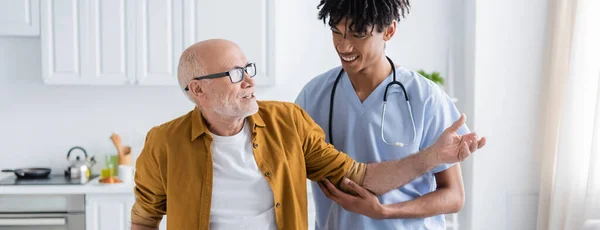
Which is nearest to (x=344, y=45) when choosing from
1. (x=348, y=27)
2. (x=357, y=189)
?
(x=348, y=27)

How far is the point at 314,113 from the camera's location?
1892mm

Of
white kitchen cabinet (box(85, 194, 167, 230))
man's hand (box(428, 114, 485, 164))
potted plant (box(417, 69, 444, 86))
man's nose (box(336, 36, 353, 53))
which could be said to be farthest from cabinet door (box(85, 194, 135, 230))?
man's hand (box(428, 114, 485, 164))

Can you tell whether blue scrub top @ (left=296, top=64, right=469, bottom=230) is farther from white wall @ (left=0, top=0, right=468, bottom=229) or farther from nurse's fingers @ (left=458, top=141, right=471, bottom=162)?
white wall @ (left=0, top=0, right=468, bottom=229)

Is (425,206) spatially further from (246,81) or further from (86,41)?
(86,41)

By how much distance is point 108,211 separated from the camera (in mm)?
3523

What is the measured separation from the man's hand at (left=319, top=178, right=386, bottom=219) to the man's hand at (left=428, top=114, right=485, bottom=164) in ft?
0.63

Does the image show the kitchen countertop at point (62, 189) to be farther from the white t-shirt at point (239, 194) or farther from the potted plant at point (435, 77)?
the white t-shirt at point (239, 194)

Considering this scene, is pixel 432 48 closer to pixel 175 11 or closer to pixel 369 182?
pixel 175 11

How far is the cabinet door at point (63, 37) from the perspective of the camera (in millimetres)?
3611

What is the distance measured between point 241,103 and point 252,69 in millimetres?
99

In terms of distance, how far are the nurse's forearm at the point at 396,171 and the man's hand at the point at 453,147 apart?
0.02 metres

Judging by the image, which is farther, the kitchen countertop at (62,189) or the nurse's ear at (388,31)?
the kitchen countertop at (62,189)

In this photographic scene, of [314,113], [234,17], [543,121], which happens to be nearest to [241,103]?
[314,113]

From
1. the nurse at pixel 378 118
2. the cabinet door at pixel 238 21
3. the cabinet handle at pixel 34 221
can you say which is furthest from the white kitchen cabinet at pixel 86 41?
the nurse at pixel 378 118
